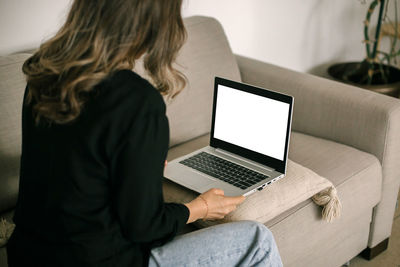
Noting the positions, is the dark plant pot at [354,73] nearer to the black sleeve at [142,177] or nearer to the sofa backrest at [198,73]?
the sofa backrest at [198,73]

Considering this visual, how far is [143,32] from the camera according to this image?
0.96 metres

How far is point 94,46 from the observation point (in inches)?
36.9

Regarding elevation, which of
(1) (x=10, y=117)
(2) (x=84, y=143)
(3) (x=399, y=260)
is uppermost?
(2) (x=84, y=143)

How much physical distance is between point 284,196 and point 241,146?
0.75 ft

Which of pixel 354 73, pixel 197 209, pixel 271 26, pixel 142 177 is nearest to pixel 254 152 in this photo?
pixel 197 209

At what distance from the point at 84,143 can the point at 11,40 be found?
981 millimetres

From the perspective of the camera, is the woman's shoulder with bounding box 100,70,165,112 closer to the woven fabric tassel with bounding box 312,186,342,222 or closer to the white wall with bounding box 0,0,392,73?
the woven fabric tassel with bounding box 312,186,342,222

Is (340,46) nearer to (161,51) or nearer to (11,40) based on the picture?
(11,40)

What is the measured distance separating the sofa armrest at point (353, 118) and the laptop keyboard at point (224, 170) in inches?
19.5

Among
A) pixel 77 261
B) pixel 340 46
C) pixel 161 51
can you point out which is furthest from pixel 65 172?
pixel 340 46

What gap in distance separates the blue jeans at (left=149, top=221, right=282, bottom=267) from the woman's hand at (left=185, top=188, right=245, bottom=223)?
0.15ft

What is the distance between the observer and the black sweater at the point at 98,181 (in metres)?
A: 0.92

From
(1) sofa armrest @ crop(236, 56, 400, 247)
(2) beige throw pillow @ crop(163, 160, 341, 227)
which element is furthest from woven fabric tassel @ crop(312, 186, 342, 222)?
(1) sofa armrest @ crop(236, 56, 400, 247)

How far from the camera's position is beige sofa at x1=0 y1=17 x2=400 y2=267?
58.7 inches
